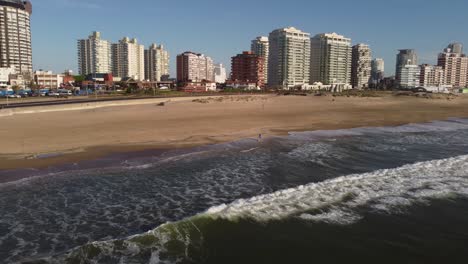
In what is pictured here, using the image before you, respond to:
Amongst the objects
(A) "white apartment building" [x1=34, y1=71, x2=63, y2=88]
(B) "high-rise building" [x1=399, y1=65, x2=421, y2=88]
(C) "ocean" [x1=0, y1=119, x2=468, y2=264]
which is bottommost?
(C) "ocean" [x1=0, y1=119, x2=468, y2=264]

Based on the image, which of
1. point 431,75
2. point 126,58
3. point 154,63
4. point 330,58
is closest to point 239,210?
point 330,58

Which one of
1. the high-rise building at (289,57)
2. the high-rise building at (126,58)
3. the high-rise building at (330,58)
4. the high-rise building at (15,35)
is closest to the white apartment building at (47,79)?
the high-rise building at (15,35)

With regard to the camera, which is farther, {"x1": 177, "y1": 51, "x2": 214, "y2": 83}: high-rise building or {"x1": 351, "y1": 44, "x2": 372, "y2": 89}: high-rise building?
{"x1": 351, "y1": 44, "x2": 372, "y2": 89}: high-rise building

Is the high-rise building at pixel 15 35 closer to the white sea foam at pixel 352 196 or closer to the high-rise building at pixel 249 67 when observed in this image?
the high-rise building at pixel 249 67

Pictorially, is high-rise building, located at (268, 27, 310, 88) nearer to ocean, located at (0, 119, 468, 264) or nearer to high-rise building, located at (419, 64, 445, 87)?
high-rise building, located at (419, 64, 445, 87)

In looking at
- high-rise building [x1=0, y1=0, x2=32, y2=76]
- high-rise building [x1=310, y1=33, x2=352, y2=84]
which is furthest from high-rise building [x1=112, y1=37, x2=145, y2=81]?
high-rise building [x1=310, y1=33, x2=352, y2=84]
